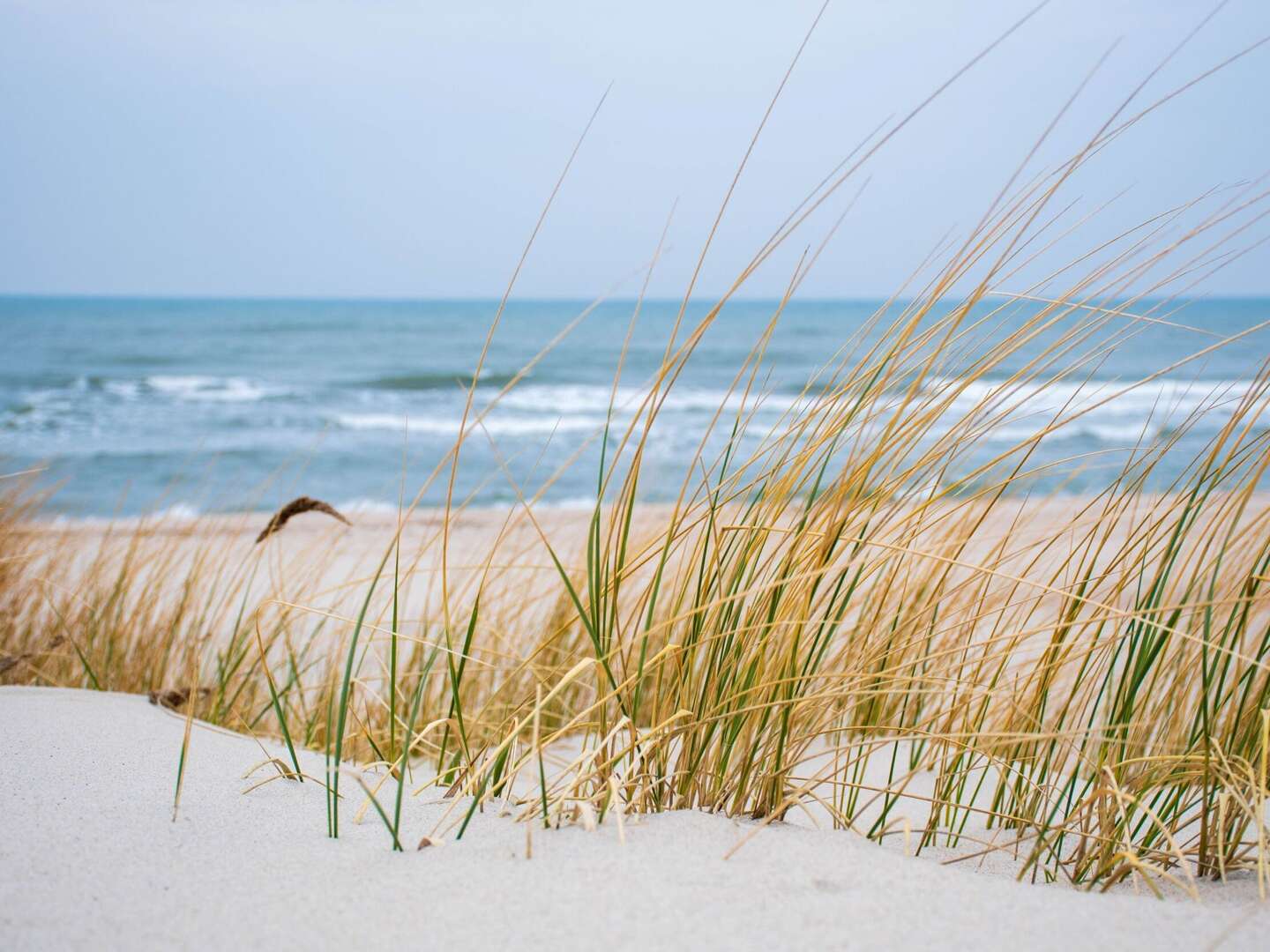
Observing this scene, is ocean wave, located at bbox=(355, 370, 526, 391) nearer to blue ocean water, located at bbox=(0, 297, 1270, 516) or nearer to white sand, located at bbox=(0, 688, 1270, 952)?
blue ocean water, located at bbox=(0, 297, 1270, 516)

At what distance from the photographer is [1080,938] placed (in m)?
0.95

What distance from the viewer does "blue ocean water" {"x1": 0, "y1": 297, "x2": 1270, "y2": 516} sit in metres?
7.98

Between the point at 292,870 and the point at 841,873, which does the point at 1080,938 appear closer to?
the point at 841,873

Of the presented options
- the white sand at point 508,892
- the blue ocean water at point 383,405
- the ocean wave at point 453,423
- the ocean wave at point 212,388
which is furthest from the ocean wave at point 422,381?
the white sand at point 508,892

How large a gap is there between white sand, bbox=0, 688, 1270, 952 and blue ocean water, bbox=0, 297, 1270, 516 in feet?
1.72

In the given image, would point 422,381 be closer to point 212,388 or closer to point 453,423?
point 212,388

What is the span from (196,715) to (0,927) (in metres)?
1.27

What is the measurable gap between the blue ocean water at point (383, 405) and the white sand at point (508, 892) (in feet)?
1.72

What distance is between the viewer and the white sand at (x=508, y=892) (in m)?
0.97

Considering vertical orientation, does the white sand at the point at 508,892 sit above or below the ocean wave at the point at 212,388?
above

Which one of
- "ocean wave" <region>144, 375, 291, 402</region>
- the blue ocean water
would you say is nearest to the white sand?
the blue ocean water

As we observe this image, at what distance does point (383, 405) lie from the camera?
58.5 feet

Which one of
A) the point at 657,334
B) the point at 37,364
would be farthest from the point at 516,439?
the point at 657,334

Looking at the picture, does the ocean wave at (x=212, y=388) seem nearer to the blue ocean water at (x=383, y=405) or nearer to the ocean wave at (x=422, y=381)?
the blue ocean water at (x=383, y=405)
